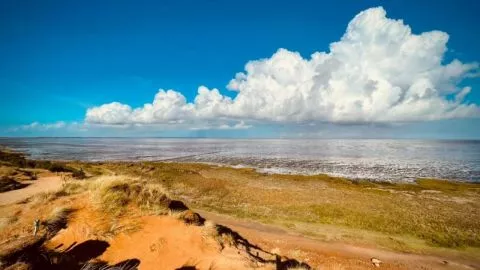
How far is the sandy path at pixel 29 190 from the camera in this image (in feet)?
54.3

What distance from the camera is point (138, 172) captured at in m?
41.5

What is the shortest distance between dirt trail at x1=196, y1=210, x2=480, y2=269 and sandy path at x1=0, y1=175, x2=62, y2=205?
489 inches

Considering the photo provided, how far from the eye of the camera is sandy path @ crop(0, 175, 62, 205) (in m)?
16.5

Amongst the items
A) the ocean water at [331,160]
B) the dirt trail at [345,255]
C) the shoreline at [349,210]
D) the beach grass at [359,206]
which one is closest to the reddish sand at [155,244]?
the shoreline at [349,210]

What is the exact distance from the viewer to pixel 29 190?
20203mm

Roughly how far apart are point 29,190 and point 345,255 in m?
22.6

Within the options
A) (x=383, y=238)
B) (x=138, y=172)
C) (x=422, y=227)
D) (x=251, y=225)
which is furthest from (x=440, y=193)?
(x=138, y=172)

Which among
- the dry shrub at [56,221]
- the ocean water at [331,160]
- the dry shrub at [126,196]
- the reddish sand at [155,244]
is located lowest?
the ocean water at [331,160]

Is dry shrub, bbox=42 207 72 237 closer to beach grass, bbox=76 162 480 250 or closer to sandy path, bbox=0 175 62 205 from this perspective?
sandy path, bbox=0 175 62 205

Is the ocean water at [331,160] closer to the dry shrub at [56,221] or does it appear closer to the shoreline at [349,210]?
the shoreline at [349,210]

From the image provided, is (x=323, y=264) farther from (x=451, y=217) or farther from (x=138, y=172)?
(x=138, y=172)

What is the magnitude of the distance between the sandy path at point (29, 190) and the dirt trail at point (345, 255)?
12432 mm

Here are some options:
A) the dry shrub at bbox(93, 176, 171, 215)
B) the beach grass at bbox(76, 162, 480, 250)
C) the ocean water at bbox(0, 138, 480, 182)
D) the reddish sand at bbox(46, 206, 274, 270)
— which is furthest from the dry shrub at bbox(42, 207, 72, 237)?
the ocean water at bbox(0, 138, 480, 182)

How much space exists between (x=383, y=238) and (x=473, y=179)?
37909 millimetres
